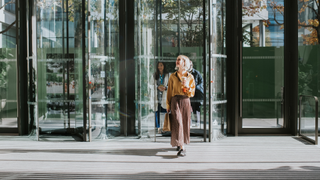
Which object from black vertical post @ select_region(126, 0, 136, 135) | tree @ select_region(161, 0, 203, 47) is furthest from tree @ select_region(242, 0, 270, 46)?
black vertical post @ select_region(126, 0, 136, 135)

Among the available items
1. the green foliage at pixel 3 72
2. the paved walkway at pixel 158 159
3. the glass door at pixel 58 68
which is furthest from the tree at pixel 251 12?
the green foliage at pixel 3 72

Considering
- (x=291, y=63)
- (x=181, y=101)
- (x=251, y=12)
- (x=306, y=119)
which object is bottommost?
(x=306, y=119)

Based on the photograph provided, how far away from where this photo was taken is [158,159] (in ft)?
17.1

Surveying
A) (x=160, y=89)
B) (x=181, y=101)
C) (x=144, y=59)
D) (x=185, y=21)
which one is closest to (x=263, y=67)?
(x=185, y=21)

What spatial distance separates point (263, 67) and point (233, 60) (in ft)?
2.80

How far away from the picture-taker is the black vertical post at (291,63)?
7.37 meters

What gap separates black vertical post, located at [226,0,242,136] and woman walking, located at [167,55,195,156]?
2145 millimetres

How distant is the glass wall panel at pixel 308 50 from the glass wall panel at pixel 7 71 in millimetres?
7241

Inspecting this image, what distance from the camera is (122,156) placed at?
17.8ft

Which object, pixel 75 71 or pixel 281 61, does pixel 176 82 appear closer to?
pixel 75 71

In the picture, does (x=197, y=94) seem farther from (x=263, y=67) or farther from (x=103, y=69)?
(x=103, y=69)

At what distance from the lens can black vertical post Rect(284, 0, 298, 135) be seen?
7367mm

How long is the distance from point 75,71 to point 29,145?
6.56 feet

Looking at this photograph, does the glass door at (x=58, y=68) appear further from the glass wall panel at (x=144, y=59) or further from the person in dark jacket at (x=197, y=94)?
the person in dark jacket at (x=197, y=94)
